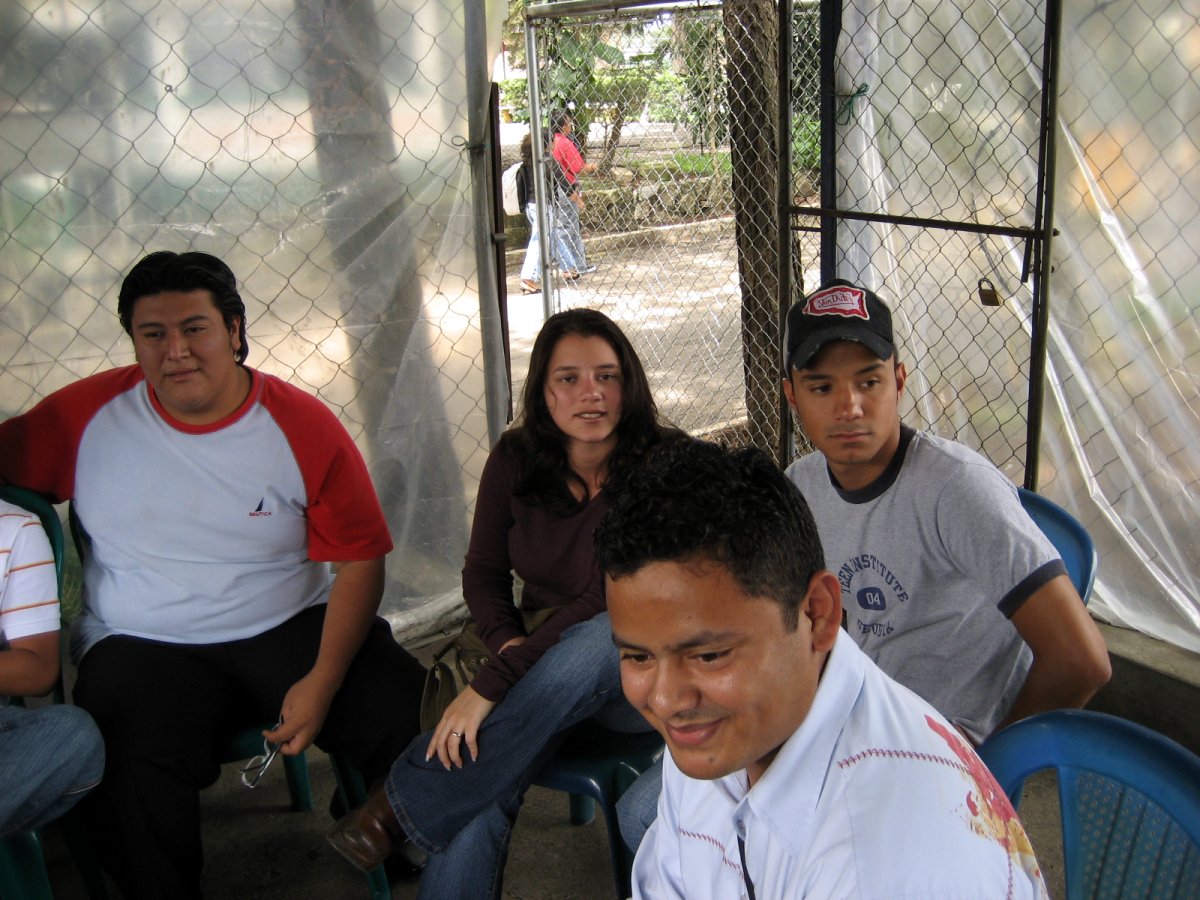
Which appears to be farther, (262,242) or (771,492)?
(262,242)

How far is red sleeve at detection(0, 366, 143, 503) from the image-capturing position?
230 centimetres

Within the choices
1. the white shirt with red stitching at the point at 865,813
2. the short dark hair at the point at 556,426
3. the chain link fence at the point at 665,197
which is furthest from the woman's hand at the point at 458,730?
the chain link fence at the point at 665,197

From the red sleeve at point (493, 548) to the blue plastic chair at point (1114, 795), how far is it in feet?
3.80

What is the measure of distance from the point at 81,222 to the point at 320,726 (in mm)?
1507

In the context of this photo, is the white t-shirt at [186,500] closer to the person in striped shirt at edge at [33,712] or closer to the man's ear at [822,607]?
the person in striped shirt at edge at [33,712]

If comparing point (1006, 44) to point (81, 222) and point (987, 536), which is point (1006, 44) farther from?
point (81, 222)

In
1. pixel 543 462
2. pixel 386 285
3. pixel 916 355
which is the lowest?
pixel 543 462

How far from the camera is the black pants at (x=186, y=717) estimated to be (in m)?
2.05

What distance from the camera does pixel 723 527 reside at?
1.01m

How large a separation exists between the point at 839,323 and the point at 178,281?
1.37 metres

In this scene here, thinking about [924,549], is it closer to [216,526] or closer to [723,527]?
[723,527]

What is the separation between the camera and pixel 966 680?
1769mm

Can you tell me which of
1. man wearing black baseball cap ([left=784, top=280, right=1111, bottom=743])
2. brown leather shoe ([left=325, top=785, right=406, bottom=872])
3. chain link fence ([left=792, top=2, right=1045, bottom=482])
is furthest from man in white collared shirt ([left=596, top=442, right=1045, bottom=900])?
chain link fence ([left=792, top=2, right=1045, bottom=482])

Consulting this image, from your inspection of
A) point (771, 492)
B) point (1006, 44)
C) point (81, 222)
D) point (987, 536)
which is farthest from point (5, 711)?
point (1006, 44)
